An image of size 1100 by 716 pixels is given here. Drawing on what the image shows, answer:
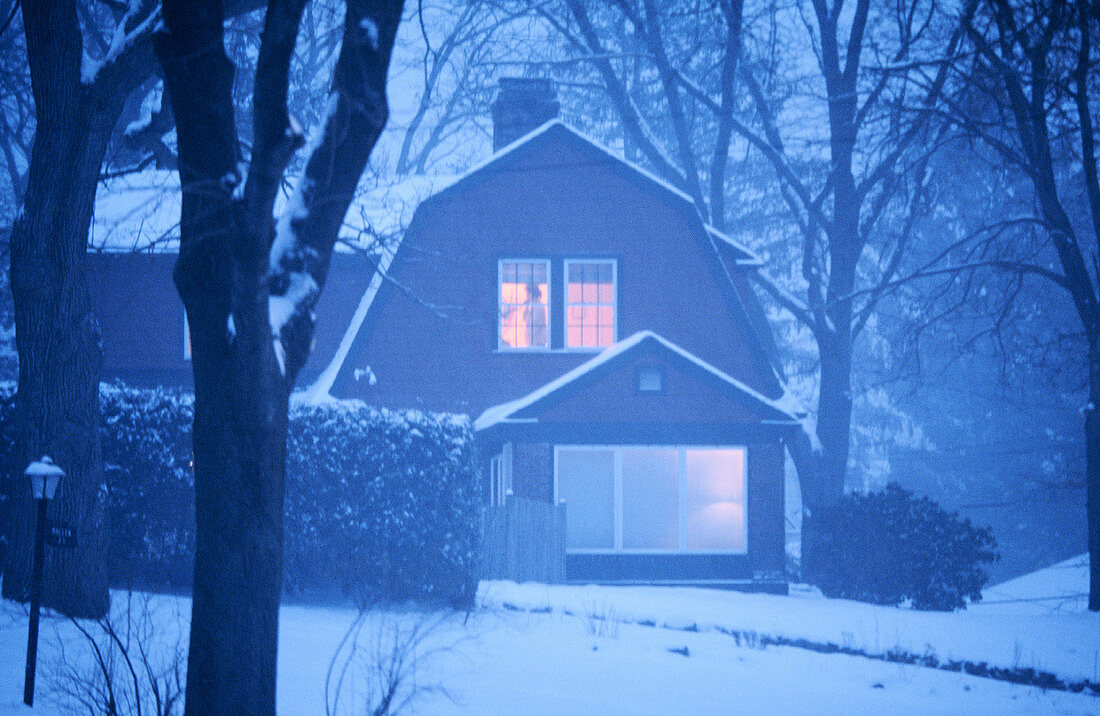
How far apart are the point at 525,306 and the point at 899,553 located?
813 cm

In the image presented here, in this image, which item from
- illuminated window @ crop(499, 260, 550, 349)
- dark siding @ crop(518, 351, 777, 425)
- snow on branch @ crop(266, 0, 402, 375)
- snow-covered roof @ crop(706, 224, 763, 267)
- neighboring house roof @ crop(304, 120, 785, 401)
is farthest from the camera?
snow-covered roof @ crop(706, 224, 763, 267)

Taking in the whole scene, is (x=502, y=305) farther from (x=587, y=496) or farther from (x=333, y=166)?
(x=333, y=166)

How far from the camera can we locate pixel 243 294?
534 centimetres

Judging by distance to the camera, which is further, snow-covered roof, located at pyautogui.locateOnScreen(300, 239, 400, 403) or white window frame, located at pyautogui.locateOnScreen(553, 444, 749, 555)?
snow-covered roof, located at pyautogui.locateOnScreen(300, 239, 400, 403)

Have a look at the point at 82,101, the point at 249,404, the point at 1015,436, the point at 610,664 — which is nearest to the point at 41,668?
the point at 249,404

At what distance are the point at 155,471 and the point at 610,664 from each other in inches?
241

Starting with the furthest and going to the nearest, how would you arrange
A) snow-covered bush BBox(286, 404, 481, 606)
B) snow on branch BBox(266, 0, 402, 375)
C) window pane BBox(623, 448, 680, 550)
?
window pane BBox(623, 448, 680, 550), snow-covered bush BBox(286, 404, 481, 606), snow on branch BBox(266, 0, 402, 375)

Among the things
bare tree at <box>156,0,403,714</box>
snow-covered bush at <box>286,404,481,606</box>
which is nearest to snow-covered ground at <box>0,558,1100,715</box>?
snow-covered bush at <box>286,404,481,606</box>

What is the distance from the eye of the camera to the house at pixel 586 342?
17.9m

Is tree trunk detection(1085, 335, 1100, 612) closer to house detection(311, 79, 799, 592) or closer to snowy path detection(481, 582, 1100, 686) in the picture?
snowy path detection(481, 582, 1100, 686)

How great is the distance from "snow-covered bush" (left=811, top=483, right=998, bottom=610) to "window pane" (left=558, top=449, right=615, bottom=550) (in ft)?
13.2

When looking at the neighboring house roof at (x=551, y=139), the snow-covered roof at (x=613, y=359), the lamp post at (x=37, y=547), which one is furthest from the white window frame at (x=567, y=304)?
the lamp post at (x=37, y=547)

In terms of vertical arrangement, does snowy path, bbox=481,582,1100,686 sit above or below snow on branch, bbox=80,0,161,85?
below

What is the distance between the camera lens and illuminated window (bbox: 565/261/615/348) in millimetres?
18922
